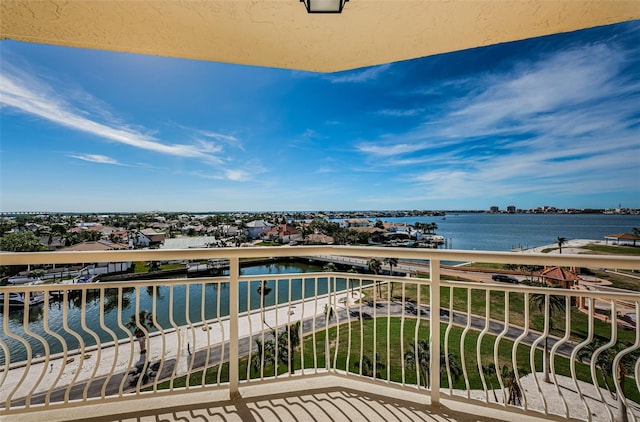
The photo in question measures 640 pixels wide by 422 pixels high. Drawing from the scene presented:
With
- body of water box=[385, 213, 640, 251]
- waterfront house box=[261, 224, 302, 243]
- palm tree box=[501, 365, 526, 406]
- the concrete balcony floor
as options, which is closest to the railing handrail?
palm tree box=[501, 365, 526, 406]

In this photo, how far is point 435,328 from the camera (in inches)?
68.7

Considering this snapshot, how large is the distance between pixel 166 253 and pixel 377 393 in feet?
5.68

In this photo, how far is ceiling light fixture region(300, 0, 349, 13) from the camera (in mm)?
1542

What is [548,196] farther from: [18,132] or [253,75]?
[18,132]

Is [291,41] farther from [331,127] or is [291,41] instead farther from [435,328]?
[331,127]

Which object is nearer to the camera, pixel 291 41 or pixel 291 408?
pixel 291 408

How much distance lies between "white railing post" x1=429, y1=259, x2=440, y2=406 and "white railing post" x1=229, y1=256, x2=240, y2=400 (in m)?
1.31

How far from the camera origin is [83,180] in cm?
593

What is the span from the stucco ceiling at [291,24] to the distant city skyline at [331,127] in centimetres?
96

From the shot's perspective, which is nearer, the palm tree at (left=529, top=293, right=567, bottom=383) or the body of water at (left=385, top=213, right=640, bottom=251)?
the palm tree at (left=529, top=293, right=567, bottom=383)

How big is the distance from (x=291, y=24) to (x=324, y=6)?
0.41 m

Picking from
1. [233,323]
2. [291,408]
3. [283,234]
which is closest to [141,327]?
[233,323]

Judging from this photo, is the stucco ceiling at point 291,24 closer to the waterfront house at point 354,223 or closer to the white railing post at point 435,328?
the white railing post at point 435,328

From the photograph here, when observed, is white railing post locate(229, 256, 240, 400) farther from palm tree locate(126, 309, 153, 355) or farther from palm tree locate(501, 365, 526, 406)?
palm tree locate(501, 365, 526, 406)
